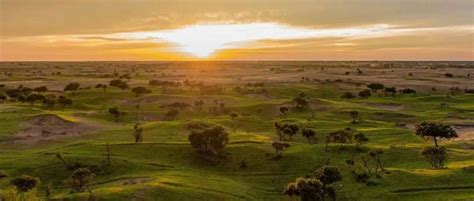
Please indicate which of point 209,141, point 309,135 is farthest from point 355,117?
point 209,141

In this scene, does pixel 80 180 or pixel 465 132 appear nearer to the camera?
pixel 80 180

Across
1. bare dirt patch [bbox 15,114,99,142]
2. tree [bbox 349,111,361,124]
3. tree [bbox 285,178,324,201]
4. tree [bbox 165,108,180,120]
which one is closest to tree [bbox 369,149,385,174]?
tree [bbox 285,178,324,201]

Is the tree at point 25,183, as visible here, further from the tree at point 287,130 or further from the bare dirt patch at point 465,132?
the bare dirt patch at point 465,132

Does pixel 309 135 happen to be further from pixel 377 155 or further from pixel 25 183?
pixel 25 183

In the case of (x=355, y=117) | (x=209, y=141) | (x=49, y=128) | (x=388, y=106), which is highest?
(x=388, y=106)

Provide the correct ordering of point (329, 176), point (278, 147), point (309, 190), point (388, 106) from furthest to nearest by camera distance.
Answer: point (388, 106), point (278, 147), point (329, 176), point (309, 190)

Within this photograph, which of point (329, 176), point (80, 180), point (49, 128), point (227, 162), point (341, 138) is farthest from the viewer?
point (49, 128)
